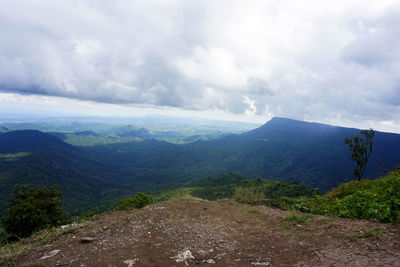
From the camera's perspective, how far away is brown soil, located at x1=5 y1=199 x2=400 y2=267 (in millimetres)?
5750

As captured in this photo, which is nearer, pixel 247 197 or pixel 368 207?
pixel 368 207

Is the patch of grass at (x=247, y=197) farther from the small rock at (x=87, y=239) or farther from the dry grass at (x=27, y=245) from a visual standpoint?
the dry grass at (x=27, y=245)

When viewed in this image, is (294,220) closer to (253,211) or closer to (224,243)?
(253,211)

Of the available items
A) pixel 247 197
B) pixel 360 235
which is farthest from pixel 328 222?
pixel 247 197

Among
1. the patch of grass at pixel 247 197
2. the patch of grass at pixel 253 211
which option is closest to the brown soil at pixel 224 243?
the patch of grass at pixel 253 211

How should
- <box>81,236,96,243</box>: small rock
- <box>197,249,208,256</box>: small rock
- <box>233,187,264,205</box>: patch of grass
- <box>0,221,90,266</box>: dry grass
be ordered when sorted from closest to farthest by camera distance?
<box>197,249,208,256</box>: small rock < <box>0,221,90,266</box>: dry grass < <box>81,236,96,243</box>: small rock < <box>233,187,264,205</box>: patch of grass

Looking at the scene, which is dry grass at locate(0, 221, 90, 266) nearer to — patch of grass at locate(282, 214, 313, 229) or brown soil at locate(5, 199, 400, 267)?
brown soil at locate(5, 199, 400, 267)

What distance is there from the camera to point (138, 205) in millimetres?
15391

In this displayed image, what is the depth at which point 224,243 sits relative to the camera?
25.1 ft

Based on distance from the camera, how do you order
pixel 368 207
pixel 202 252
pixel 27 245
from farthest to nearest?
pixel 368 207
pixel 27 245
pixel 202 252

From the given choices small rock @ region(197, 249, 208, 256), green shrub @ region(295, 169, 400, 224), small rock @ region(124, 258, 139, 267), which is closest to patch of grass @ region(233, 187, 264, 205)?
green shrub @ region(295, 169, 400, 224)

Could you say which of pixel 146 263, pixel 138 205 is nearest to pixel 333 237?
pixel 146 263

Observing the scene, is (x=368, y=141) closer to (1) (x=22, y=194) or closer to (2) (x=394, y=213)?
(2) (x=394, y=213)

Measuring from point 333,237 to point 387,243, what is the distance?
147cm
